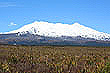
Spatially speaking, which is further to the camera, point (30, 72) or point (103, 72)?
point (103, 72)

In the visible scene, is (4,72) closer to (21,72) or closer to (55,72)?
(21,72)

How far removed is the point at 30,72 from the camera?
17.1 m

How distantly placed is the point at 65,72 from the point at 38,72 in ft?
7.38

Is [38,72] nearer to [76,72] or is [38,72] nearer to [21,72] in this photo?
[21,72]

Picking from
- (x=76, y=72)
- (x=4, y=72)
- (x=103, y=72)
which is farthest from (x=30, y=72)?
(x=103, y=72)

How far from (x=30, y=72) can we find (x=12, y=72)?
1.37 metres

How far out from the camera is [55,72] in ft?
57.5

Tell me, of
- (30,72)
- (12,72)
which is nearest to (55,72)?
(30,72)

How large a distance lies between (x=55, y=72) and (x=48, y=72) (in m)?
0.59

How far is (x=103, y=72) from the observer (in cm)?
1836

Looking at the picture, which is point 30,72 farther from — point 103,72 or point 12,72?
point 103,72

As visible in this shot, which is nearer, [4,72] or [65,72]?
[4,72]

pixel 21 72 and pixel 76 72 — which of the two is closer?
pixel 21 72

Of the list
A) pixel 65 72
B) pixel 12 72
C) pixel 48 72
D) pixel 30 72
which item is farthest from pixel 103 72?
pixel 12 72
